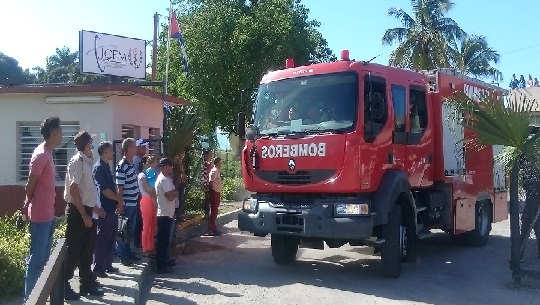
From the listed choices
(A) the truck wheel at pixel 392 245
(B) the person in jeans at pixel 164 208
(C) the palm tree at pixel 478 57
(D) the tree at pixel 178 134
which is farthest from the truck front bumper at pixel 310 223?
(C) the palm tree at pixel 478 57

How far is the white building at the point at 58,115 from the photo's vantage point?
12242 mm

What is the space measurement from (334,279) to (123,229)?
3057 mm

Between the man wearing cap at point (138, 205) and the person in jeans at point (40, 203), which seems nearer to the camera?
the person in jeans at point (40, 203)

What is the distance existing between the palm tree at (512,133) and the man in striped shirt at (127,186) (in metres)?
4.76

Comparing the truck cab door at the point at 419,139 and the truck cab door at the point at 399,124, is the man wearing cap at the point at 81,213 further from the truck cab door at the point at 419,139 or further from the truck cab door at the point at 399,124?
the truck cab door at the point at 419,139

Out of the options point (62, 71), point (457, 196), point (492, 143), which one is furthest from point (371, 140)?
point (62, 71)

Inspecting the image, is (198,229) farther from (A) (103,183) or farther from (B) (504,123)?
(B) (504,123)

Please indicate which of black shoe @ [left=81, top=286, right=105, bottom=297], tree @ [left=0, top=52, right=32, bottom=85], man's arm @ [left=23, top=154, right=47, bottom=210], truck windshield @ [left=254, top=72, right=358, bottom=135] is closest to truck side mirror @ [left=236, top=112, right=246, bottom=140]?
truck windshield @ [left=254, top=72, right=358, bottom=135]

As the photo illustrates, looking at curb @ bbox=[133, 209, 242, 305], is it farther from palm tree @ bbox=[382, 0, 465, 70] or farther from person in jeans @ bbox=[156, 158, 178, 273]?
palm tree @ bbox=[382, 0, 465, 70]

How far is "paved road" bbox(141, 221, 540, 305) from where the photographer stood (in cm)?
736

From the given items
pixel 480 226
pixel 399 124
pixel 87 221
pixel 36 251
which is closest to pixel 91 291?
pixel 87 221

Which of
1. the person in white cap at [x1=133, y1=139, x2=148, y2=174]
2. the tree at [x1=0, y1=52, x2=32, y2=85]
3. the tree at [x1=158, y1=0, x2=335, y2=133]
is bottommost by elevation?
the person in white cap at [x1=133, y1=139, x2=148, y2=174]

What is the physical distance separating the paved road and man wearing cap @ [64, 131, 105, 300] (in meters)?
0.96

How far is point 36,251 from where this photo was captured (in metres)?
5.77
